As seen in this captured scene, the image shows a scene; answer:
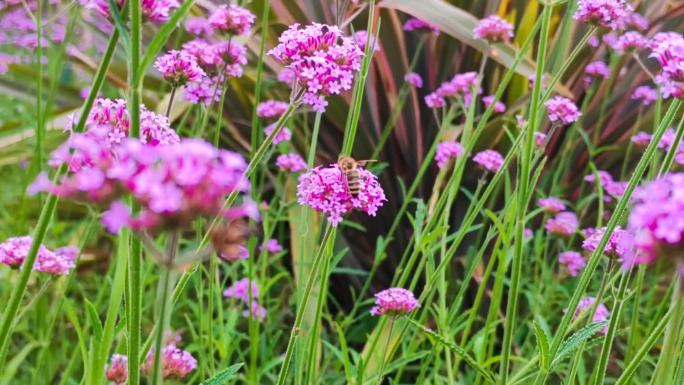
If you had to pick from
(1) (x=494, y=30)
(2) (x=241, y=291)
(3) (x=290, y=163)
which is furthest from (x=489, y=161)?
(2) (x=241, y=291)

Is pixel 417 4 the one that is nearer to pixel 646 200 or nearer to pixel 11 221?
pixel 11 221

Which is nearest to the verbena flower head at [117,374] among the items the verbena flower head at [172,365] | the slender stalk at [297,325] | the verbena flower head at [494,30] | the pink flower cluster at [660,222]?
the verbena flower head at [172,365]

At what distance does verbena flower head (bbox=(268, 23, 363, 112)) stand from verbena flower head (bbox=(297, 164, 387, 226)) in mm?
74

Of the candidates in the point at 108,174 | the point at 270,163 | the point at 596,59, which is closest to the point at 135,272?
the point at 108,174

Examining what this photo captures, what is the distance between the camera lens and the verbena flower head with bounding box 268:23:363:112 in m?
0.73

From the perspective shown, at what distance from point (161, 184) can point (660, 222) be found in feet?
0.83

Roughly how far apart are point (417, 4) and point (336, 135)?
21.8 inches

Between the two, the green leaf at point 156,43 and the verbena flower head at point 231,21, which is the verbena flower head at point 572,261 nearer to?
the verbena flower head at point 231,21

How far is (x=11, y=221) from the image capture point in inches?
60.6

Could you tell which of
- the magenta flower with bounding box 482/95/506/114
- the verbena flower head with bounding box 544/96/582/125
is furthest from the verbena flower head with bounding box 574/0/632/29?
the magenta flower with bounding box 482/95/506/114

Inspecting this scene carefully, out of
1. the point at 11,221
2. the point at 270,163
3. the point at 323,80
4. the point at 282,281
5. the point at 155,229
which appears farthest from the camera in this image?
the point at 270,163

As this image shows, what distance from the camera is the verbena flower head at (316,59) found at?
0.73 metres

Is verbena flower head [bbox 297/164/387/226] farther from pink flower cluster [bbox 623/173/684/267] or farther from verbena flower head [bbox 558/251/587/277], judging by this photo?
verbena flower head [bbox 558/251/587/277]

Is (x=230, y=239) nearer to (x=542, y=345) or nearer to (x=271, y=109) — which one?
(x=542, y=345)
